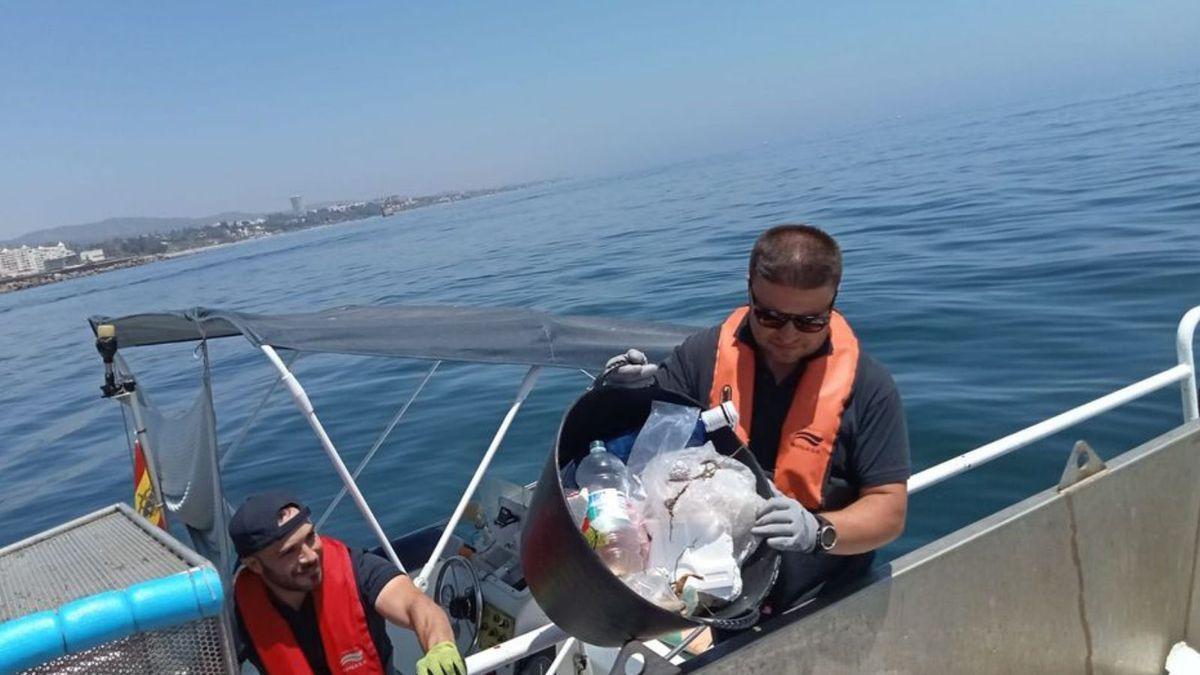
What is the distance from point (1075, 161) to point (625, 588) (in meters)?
Result: 24.5

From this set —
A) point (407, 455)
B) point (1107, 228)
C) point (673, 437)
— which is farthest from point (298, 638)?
point (1107, 228)

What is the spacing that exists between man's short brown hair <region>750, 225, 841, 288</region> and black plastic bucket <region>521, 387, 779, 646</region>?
42 cm

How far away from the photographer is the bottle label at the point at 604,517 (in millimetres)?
1906

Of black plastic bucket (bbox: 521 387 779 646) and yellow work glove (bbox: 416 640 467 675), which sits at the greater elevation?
black plastic bucket (bbox: 521 387 779 646)

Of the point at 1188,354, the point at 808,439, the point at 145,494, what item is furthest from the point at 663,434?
the point at 145,494

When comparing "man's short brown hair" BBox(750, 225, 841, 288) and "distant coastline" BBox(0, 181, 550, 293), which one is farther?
"distant coastline" BBox(0, 181, 550, 293)

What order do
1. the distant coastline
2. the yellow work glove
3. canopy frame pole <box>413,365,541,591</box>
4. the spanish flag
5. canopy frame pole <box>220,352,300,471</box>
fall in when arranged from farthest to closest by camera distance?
the distant coastline < the spanish flag < canopy frame pole <box>220,352,300,471</box> < canopy frame pole <box>413,365,541,591</box> < the yellow work glove

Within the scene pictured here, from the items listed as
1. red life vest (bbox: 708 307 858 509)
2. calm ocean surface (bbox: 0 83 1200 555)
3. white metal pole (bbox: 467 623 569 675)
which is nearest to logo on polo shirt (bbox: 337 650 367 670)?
white metal pole (bbox: 467 623 569 675)

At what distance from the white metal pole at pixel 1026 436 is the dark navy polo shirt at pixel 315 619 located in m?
1.94

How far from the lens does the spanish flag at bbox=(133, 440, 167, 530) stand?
479 cm

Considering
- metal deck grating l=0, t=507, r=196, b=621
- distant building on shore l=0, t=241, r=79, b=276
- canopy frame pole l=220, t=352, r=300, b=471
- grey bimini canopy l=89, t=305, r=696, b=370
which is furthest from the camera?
distant building on shore l=0, t=241, r=79, b=276

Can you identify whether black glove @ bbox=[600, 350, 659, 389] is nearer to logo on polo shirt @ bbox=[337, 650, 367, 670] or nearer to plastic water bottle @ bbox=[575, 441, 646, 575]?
plastic water bottle @ bbox=[575, 441, 646, 575]

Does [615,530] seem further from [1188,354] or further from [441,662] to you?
[1188,354]

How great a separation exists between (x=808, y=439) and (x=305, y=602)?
198cm
